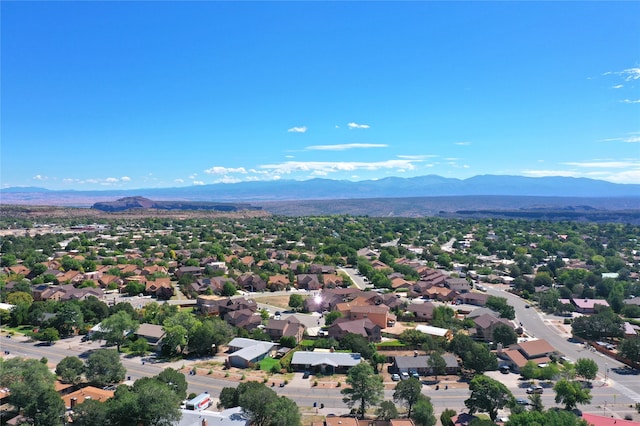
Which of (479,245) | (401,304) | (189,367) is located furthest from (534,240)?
(189,367)

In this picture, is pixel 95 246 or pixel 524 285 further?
pixel 95 246

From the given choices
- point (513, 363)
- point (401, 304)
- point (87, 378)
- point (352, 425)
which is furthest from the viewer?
point (401, 304)

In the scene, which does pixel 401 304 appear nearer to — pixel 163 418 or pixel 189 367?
pixel 189 367

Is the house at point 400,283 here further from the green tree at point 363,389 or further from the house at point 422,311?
the green tree at point 363,389

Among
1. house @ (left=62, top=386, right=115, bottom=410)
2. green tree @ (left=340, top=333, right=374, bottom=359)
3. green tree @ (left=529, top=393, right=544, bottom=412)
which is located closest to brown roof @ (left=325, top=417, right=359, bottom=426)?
green tree @ (left=340, top=333, right=374, bottom=359)

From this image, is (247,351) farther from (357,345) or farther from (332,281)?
(332,281)

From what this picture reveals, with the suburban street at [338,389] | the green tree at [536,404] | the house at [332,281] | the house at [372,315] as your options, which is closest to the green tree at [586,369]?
the suburban street at [338,389]

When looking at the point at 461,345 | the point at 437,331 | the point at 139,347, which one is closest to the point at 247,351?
the point at 139,347
